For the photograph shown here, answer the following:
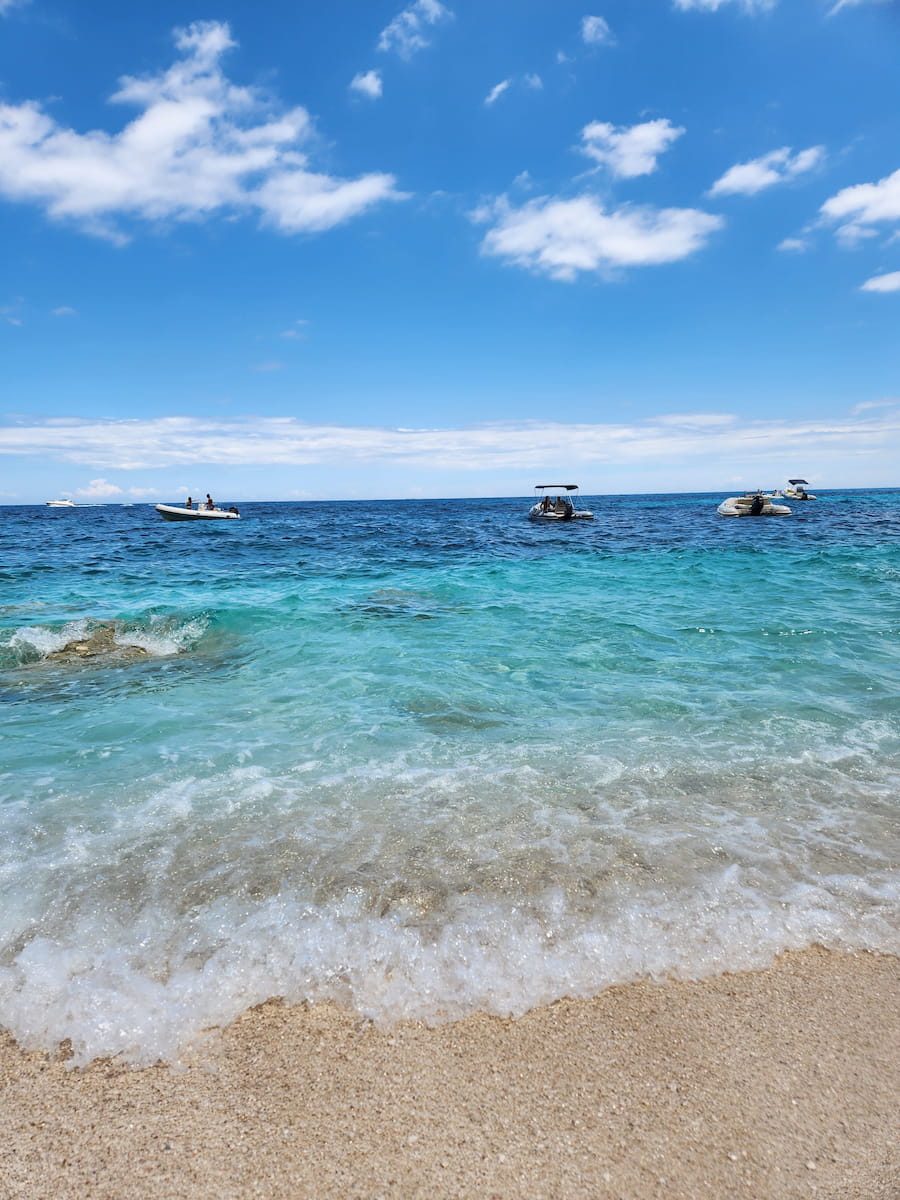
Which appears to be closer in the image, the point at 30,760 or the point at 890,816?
the point at 890,816

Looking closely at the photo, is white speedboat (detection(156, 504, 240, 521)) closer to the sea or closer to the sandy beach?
the sea

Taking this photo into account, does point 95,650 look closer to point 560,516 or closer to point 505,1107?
point 505,1107

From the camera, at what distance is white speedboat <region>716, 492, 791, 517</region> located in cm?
4819

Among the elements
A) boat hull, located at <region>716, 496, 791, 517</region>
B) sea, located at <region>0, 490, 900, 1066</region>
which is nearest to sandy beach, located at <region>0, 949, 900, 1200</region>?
sea, located at <region>0, 490, 900, 1066</region>

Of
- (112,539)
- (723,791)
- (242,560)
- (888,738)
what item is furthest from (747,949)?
(112,539)

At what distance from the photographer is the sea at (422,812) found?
10.7 feet

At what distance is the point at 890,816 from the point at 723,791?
127 cm

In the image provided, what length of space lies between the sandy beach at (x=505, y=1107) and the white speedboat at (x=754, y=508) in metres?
52.1

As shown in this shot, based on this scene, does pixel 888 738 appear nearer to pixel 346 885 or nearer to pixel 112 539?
pixel 346 885

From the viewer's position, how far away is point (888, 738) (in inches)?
254

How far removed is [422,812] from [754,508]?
5203cm

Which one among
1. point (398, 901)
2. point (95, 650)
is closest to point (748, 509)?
point (95, 650)

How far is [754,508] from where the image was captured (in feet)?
160

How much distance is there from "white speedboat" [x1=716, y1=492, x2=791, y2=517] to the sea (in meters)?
40.5
